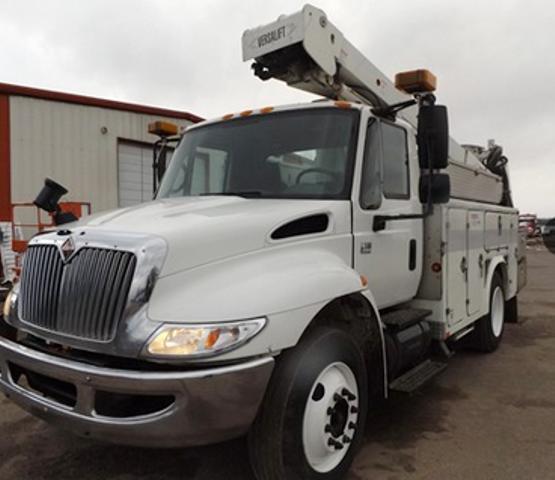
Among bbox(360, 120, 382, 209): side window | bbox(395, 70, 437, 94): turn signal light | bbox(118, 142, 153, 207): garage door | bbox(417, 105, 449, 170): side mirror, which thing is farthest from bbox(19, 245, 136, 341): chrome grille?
bbox(118, 142, 153, 207): garage door

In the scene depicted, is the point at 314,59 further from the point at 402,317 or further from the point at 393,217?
the point at 402,317

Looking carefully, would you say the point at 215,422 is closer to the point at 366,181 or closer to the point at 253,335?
the point at 253,335

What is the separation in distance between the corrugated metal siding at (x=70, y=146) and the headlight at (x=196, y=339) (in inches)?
421

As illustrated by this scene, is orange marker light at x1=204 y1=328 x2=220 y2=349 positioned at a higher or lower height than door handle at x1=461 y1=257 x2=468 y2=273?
lower

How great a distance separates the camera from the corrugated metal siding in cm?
1160

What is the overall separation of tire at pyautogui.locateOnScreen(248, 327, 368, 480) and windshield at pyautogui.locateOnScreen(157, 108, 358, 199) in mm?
1079

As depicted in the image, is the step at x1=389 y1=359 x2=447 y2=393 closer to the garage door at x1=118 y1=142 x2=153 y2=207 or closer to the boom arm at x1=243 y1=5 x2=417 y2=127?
the boom arm at x1=243 y1=5 x2=417 y2=127

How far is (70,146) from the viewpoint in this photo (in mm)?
12352

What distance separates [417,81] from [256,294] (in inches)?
110

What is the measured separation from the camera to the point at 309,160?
3.63 m

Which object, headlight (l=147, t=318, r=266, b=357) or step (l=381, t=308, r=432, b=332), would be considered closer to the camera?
headlight (l=147, t=318, r=266, b=357)

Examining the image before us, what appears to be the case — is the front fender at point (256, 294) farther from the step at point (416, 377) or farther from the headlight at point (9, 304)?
the headlight at point (9, 304)

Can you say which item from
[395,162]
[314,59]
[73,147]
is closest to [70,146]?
[73,147]

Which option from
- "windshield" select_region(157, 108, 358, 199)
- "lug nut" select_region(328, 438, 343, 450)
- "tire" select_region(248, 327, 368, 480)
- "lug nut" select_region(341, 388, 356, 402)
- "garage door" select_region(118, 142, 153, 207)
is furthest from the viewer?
"garage door" select_region(118, 142, 153, 207)
